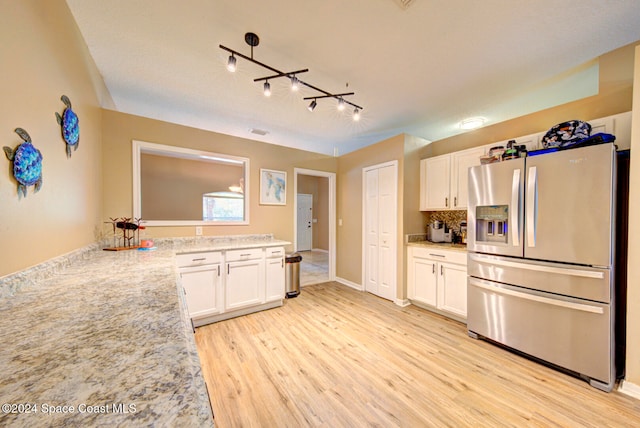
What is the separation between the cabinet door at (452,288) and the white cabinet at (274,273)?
2052 millimetres

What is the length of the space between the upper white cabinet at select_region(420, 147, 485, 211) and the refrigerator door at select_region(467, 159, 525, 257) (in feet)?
1.65

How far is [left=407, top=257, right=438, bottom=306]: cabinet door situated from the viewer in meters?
2.91

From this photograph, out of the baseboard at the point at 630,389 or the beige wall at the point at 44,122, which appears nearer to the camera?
the beige wall at the point at 44,122

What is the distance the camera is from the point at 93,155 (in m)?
2.21

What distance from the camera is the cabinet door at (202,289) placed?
2463mm

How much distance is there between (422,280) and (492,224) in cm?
114

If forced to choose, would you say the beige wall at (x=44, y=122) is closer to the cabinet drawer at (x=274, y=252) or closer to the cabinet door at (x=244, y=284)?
the cabinet door at (x=244, y=284)

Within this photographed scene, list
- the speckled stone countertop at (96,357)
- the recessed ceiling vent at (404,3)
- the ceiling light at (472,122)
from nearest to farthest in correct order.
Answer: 1. the speckled stone countertop at (96,357)
2. the recessed ceiling vent at (404,3)
3. the ceiling light at (472,122)

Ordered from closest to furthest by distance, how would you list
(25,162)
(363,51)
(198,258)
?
1. (25,162)
2. (363,51)
3. (198,258)

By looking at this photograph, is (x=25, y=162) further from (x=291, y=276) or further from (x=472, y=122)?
(x=472, y=122)

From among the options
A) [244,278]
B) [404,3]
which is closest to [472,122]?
[404,3]

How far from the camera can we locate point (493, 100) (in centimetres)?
281

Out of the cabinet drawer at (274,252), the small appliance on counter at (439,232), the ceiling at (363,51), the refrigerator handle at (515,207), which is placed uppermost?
the ceiling at (363,51)

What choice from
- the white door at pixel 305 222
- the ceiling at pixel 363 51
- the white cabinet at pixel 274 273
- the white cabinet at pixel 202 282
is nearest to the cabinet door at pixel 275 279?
the white cabinet at pixel 274 273
